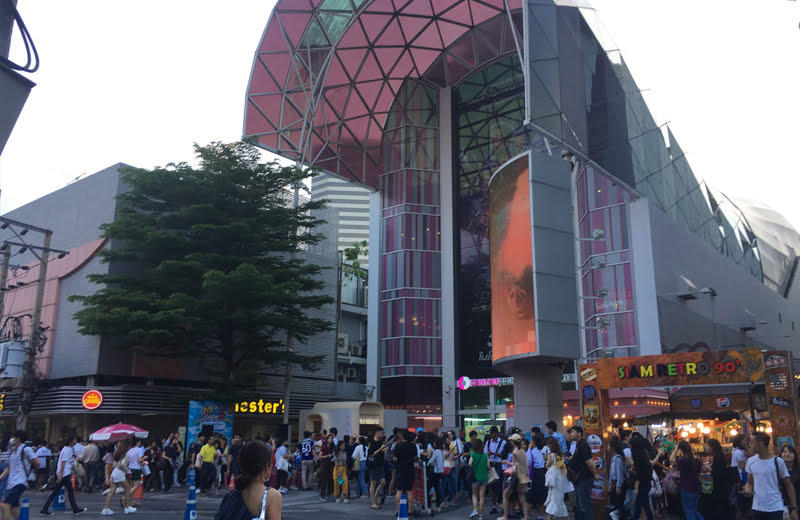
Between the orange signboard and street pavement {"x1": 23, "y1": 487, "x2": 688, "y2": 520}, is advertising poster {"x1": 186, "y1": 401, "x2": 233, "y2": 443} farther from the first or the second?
the orange signboard

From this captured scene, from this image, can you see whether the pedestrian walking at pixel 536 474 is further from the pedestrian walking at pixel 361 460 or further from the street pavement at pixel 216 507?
the pedestrian walking at pixel 361 460

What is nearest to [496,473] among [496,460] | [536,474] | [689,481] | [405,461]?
[496,460]

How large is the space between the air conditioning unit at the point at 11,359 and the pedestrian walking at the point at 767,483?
83.3 ft

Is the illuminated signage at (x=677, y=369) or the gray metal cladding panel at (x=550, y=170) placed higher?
the gray metal cladding panel at (x=550, y=170)

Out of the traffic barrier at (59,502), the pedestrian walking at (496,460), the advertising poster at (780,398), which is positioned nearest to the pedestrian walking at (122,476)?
the traffic barrier at (59,502)

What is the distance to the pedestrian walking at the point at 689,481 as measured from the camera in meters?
10.6

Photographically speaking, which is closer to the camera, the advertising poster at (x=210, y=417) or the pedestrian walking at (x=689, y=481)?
the pedestrian walking at (x=689, y=481)

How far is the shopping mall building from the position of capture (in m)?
22.3

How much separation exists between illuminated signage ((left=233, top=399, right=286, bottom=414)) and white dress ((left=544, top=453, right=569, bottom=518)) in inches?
697

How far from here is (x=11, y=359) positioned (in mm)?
24922

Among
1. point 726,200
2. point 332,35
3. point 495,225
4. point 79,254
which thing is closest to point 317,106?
point 332,35

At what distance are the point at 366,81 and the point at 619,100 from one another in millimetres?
18754

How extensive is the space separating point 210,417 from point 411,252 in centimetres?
1998

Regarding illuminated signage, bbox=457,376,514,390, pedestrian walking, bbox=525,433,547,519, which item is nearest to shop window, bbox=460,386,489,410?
illuminated signage, bbox=457,376,514,390
